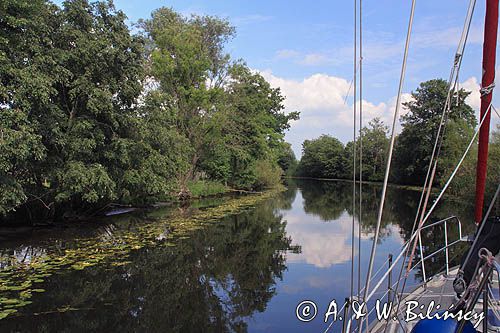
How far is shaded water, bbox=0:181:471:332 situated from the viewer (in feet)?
22.0

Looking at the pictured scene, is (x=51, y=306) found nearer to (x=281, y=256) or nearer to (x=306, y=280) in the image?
(x=306, y=280)

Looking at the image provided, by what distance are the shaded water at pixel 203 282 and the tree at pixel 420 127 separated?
3309 cm

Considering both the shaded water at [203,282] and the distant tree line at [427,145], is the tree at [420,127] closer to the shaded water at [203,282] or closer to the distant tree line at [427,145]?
the distant tree line at [427,145]

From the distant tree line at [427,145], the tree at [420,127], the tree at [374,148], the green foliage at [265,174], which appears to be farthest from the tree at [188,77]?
the tree at [374,148]

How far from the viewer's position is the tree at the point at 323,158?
83.2 metres

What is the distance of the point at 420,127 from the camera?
47.1m

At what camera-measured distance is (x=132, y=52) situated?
16.6 m

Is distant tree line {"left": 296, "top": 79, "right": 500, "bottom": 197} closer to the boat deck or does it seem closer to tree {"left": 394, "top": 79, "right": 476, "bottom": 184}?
tree {"left": 394, "top": 79, "right": 476, "bottom": 184}

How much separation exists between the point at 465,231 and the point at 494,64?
43.8 ft

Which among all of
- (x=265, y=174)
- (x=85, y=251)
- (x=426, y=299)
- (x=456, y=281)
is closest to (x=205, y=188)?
(x=265, y=174)

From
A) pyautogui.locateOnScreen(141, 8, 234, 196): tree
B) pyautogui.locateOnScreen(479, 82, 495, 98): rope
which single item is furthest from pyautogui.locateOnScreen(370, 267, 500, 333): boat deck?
pyautogui.locateOnScreen(141, 8, 234, 196): tree

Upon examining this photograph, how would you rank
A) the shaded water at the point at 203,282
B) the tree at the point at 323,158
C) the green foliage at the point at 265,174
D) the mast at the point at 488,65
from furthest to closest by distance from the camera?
the tree at the point at 323,158
the green foliage at the point at 265,174
the shaded water at the point at 203,282
the mast at the point at 488,65

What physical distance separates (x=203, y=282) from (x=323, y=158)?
79.6m

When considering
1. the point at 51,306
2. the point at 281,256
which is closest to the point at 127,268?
the point at 51,306
